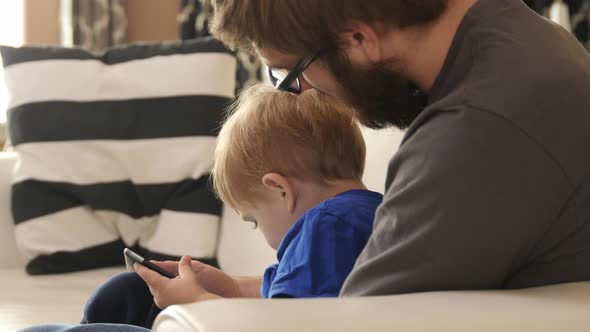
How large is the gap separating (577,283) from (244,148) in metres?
0.60

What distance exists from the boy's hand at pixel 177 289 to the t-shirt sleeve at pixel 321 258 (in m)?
0.10

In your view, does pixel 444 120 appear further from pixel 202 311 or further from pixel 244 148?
pixel 244 148

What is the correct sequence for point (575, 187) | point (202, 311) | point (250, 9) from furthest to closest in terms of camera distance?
point (250, 9) → point (575, 187) → point (202, 311)

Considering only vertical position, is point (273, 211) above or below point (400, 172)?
below

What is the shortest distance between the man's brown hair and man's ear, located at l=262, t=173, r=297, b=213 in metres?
0.31

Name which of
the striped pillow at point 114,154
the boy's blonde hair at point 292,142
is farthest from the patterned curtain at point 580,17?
the boy's blonde hair at point 292,142

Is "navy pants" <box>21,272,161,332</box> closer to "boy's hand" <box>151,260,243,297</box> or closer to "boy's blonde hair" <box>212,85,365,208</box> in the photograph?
"boy's hand" <box>151,260,243,297</box>

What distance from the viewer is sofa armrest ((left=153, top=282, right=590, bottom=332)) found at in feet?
2.29

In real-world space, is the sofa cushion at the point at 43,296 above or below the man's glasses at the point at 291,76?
below

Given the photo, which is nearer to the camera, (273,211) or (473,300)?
(473,300)

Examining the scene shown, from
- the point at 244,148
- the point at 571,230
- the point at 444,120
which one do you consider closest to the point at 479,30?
the point at 444,120

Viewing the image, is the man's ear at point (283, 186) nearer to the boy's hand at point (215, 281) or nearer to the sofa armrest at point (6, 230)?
the boy's hand at point (215, 281)

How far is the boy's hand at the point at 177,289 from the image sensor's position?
1.13m

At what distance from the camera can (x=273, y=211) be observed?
136 cm
